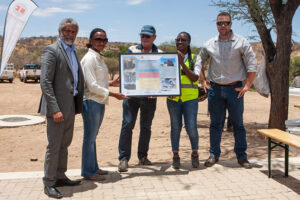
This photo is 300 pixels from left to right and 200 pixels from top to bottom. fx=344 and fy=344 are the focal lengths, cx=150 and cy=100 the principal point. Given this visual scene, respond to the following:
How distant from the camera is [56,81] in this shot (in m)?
3.92

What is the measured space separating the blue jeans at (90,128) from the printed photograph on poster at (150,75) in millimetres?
592

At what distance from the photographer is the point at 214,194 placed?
4098 mm

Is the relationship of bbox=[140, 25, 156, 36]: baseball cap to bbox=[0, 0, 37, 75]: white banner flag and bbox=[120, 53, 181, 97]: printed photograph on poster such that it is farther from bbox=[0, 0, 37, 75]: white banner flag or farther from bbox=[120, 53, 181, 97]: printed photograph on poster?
bbox=[0, 0, 37, 75]: white banner flag

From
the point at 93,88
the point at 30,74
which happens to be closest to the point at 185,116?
the point at 93,88

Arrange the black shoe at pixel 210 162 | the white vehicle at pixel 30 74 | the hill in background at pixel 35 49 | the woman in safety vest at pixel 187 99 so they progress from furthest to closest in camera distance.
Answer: the hill in background at pixel 35 49 < the white vehicle at pixel 30 74 < the black shoe at pixel 210 162 < the woman in safety vest at pixel 187 99

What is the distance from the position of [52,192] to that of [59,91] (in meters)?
1.17

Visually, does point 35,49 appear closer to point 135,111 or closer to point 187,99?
point 135,111

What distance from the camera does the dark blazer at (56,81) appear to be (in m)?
3.82

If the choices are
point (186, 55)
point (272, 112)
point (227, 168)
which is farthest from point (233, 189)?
point (272, 112)

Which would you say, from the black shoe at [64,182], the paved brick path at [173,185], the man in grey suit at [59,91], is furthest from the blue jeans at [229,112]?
the black shoe at [64,182]

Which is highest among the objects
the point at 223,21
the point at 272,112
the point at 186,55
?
the point at 223,21

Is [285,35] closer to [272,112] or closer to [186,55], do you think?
[272,112]

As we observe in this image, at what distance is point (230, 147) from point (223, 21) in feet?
9.93

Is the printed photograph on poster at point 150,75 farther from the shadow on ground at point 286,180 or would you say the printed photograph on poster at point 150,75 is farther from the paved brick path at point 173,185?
the shadow on ground at point 286,180
